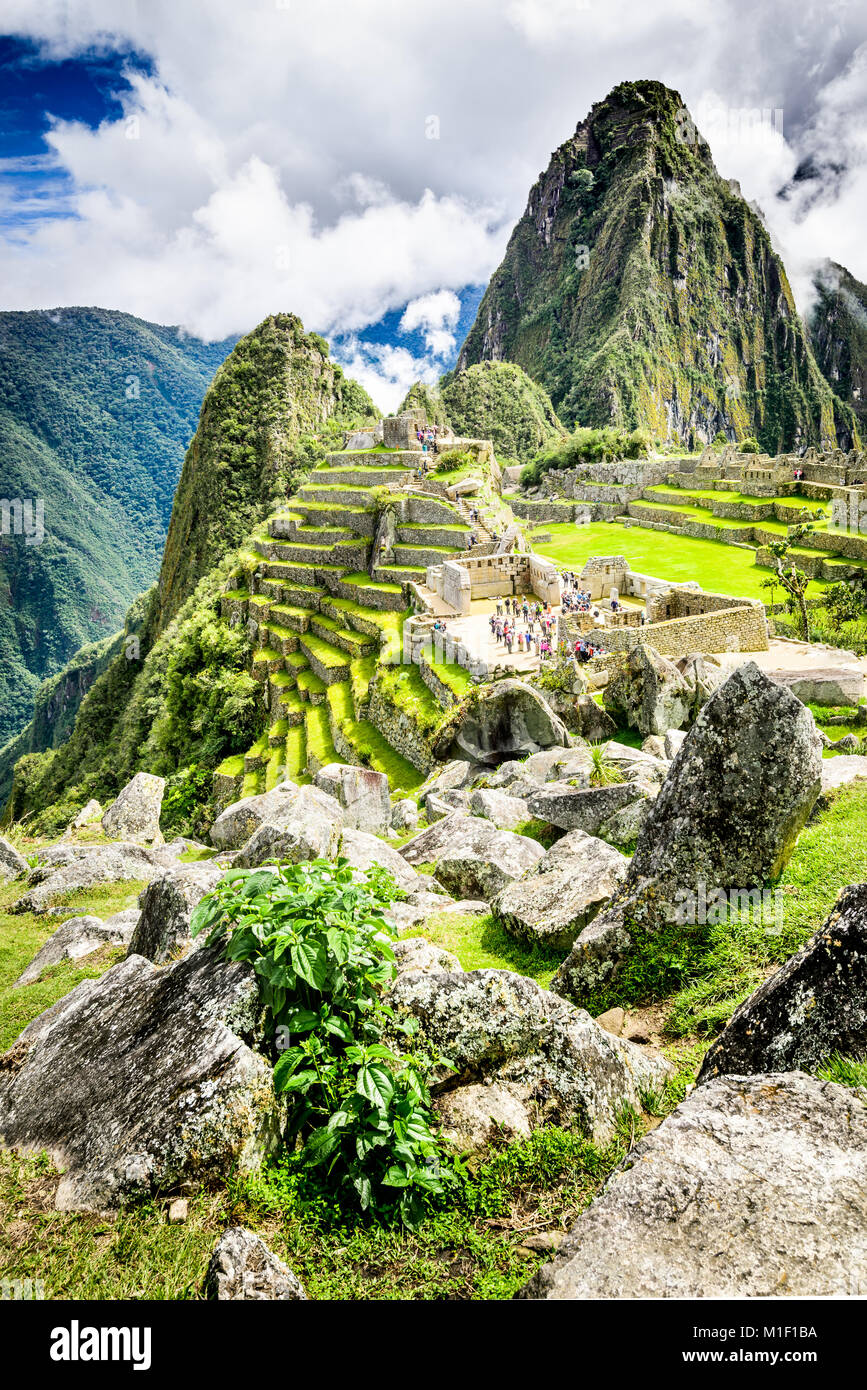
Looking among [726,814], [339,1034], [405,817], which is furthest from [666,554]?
[339,1034]

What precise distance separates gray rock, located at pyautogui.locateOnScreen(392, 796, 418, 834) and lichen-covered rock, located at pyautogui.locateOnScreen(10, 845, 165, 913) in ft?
12.8

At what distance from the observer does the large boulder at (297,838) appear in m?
7.79

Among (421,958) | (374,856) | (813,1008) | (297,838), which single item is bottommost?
(374,856)

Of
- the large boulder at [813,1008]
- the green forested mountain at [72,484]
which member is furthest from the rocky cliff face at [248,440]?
the large boulder at [813,1008]

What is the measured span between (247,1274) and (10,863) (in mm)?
11444

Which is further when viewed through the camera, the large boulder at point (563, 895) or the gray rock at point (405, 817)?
the gray rock at point (405, 817)

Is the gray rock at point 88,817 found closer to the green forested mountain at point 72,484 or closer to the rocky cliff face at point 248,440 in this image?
the rocky cliff face at point 248,440

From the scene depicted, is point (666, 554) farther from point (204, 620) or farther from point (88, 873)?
point (88, 873)

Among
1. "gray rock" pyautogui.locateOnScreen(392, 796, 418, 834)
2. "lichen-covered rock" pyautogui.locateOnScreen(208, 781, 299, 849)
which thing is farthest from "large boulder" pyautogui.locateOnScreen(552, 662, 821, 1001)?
"lichen-covered rock" pyautogui.locateOnScreen(208, 781, 299, 849)

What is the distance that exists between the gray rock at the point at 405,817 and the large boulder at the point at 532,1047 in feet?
28.4

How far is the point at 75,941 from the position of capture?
789 cm

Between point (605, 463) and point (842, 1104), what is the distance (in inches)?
3445

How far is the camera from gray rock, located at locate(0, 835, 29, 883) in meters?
12.0

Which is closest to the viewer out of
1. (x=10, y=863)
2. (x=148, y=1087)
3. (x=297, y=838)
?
(x=148, y=1087)
